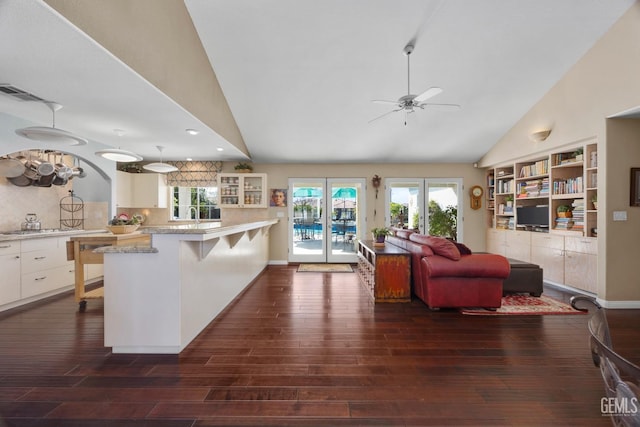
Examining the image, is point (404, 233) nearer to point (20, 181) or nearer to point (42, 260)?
point (42, 260)

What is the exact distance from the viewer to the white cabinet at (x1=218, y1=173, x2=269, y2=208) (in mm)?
6086

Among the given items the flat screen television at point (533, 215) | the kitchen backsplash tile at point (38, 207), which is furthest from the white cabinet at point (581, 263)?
the kitchen backsplash tile at point (38, 207)

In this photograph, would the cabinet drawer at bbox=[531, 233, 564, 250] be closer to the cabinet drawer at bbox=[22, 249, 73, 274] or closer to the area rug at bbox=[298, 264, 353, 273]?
the area rug at bbox=[298, 264, 353, 273]

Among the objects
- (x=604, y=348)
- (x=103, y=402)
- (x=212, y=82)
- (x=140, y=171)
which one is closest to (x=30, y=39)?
(x=212, y=82)

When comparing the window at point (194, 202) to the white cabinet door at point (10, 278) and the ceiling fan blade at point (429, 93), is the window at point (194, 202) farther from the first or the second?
the ceiling fan blade at point (429, 93)

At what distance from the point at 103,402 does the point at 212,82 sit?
3.71m

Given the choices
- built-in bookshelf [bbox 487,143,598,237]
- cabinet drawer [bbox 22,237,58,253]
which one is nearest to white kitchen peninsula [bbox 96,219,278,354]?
cabinet drawer [bbox 22,237,58,253]

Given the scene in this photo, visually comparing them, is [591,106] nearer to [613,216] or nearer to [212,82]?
[613,216]

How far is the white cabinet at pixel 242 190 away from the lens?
609cm

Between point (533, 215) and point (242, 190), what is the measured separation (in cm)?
571

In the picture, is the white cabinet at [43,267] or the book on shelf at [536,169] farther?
the book on shelf at [536,169]

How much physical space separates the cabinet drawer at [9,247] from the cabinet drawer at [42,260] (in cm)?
13

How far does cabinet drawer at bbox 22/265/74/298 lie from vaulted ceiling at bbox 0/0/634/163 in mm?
2040

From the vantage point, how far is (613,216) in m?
3.68
